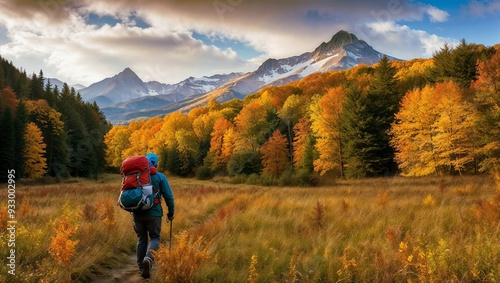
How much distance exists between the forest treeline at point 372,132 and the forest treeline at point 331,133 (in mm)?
131

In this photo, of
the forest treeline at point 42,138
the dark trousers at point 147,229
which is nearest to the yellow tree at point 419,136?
the dark trousers at point 147,229

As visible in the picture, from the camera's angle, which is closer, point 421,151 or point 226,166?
point 421,151

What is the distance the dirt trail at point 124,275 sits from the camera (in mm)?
5406

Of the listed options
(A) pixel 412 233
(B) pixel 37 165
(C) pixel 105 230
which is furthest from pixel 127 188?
(B) pixel 37 165

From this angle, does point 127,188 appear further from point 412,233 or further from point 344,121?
point 344,121

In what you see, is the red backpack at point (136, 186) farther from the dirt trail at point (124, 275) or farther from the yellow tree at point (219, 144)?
the yellow tree at point (219, 144)

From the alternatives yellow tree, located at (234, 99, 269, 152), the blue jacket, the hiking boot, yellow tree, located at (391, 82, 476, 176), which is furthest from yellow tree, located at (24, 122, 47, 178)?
yellow tree, located at (391, 82, 476, 176)

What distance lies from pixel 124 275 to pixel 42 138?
53458 mm

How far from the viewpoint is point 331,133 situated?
41.1m

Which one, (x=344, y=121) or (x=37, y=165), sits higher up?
(x=344, y=121)

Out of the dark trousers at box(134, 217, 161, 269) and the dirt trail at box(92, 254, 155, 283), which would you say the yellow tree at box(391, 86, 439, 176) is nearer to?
the dark trousers at box(134, 217, 161, 269)

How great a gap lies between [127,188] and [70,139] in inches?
2624

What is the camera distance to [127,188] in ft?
16.9

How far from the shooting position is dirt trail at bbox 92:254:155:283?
17.7ft
